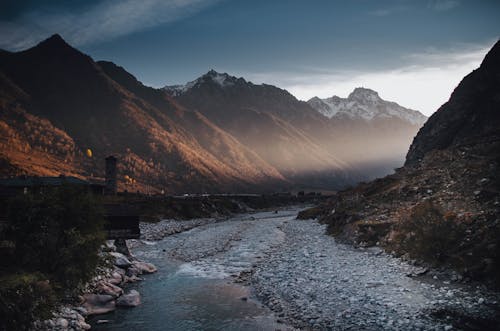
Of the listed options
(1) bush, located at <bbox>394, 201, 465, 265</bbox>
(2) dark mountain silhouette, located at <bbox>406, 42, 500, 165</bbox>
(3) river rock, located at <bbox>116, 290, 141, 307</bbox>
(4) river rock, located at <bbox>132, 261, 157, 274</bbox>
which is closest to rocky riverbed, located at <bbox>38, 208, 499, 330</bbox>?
(3) river rock, located at <bbox>116, 290, 141, 307</bbox>

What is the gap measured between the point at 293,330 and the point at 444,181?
106 ft

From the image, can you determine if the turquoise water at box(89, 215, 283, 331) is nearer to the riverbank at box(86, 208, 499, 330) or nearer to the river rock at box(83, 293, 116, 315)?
the riverbank at box(86, 208, 499, 330)

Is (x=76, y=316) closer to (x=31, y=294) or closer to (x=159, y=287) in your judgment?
(x=31, y=294)

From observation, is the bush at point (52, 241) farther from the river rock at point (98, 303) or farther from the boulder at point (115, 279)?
the boulder at point (115, 279)

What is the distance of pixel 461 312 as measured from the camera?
17688 mm

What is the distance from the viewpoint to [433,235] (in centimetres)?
2645

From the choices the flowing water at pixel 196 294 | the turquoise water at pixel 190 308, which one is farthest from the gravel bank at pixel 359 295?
the flowing water at pixel 196 294

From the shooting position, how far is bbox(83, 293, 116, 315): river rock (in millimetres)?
22303

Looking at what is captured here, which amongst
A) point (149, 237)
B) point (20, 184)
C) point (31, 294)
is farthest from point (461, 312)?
point (20, 184)

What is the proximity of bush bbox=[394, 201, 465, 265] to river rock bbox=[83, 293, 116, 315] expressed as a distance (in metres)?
22.3

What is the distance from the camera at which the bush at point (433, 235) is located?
2549cm

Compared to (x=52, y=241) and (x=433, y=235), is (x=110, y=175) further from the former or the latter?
(x=433, y=235)

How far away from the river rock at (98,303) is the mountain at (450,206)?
22318 mm

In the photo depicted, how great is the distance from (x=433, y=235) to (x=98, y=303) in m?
24.0
